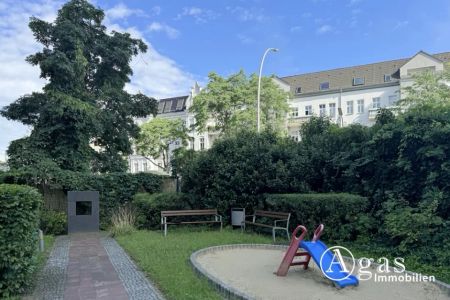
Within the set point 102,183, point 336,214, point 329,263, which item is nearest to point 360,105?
point 102,183

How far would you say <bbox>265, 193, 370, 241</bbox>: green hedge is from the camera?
944 cm

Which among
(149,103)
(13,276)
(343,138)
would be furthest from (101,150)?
(13,276)

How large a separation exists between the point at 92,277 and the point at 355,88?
43.6 metres

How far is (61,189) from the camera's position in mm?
14609

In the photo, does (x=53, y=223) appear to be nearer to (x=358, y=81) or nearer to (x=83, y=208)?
(x=83, y=208)

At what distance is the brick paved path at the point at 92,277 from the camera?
5.39 meters

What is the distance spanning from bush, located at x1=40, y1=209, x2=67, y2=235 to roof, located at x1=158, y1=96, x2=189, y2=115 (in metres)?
48.8

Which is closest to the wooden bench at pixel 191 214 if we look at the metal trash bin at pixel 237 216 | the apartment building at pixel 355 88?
the metal trash bin at pixel 237 216

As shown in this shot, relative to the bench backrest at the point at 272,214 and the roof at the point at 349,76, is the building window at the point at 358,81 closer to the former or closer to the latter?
the roof at the point at 349,76

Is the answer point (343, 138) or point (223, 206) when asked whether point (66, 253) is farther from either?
point (343, 138)

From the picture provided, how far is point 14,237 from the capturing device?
5.24 meters

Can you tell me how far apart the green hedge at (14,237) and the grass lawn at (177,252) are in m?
2.01

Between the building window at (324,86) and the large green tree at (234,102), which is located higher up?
the building window at (324,86)

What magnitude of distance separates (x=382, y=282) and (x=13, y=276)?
5.69m
